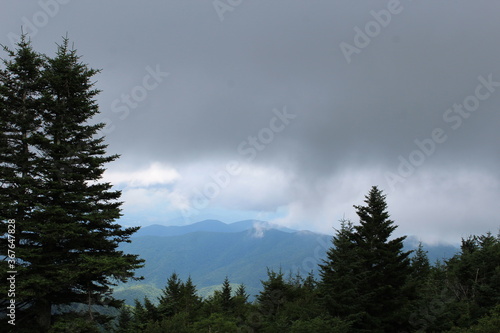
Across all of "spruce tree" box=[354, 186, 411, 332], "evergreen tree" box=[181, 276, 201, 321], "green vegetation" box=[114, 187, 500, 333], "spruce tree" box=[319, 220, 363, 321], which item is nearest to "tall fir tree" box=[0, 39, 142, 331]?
"green vegetation" box=[114, 187, 500, 333]

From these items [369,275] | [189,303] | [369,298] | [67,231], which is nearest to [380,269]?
[369,275]

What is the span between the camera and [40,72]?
20.3 metres

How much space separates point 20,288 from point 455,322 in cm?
3416

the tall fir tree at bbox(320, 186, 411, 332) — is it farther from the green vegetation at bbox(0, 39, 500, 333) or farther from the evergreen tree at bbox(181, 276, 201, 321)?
the evergreen tree at bbox(181, 276, 201, 321)

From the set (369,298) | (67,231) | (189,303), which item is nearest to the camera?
(67,231)

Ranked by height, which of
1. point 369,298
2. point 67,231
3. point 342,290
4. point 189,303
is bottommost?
point 189,303

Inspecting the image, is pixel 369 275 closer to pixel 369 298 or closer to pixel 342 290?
pixel 369 298

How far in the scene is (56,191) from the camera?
18203mm

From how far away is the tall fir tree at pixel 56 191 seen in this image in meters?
17.7

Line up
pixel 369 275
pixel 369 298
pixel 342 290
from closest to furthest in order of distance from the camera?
pixel 342 290
pixel 369 298
pixel 369 275

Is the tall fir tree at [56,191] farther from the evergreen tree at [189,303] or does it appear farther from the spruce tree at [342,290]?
the spruce tree at [342,290]

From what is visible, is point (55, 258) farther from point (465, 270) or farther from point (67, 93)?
point (465, 270)

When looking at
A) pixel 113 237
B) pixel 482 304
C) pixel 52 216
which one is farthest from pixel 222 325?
pixel 482 304

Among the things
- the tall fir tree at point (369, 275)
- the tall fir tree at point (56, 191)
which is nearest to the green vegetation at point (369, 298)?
the tall fir tree at point (369, 275)
